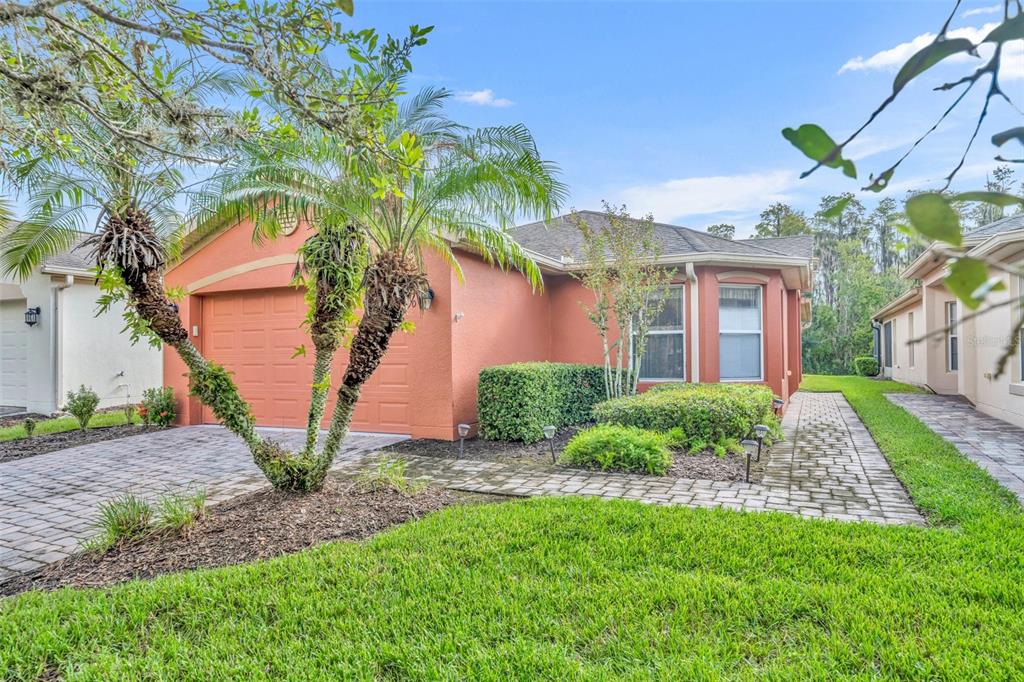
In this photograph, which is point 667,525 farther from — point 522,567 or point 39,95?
point 39,95

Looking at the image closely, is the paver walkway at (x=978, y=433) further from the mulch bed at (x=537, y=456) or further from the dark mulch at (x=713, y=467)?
the mulch bed at (x=537, y=456)

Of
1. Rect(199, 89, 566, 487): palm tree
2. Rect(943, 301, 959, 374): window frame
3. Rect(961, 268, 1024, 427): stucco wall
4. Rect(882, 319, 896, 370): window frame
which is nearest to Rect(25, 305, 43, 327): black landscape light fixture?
Rect(199, 89, 566, 487): palm tree

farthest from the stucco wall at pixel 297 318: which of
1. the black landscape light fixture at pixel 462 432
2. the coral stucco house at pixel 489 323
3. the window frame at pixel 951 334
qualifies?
the window frame at pixel 951 334

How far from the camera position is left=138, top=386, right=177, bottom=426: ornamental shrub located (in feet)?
34.8

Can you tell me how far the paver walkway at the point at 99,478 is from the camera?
4637 mm

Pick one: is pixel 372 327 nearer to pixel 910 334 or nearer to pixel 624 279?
pixel 624 279

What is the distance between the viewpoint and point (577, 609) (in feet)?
9.89

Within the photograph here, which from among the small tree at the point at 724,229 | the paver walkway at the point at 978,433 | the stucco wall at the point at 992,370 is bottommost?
the paver walkway at the point at 978,433

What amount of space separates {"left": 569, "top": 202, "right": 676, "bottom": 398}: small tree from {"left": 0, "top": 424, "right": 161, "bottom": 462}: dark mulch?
27.1ft

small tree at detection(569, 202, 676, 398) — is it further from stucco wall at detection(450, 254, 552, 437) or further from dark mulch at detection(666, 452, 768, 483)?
dark mulch at detection(666, 452, 768, 483)

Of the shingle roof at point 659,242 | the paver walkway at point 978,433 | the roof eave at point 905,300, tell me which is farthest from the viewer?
the roof eave at point 905,300

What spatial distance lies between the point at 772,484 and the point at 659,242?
17.7ft

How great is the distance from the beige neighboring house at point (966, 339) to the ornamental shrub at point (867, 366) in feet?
7.42

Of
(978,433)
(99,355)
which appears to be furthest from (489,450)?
(99,355)
